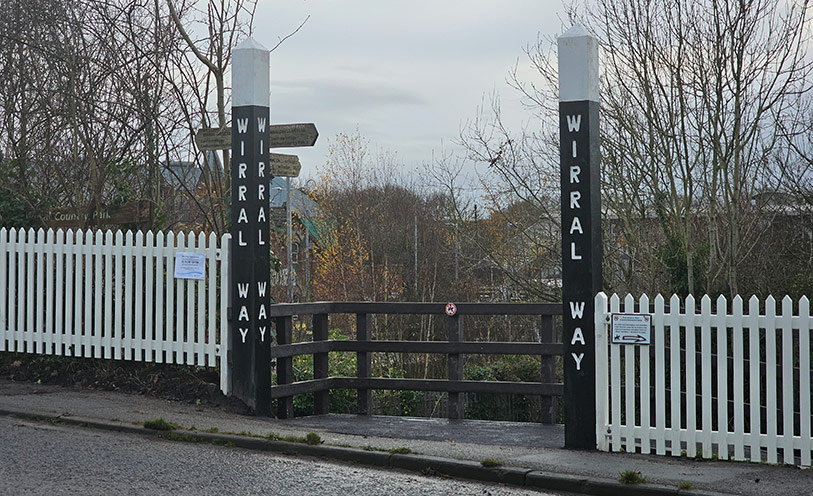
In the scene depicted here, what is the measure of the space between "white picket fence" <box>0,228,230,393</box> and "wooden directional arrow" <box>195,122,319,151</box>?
1289mm

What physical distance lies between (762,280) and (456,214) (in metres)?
7.25

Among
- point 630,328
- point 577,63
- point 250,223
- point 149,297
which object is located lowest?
point 630,328

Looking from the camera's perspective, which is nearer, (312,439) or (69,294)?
(312,439)

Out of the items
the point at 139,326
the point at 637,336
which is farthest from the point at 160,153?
the point at 637,336

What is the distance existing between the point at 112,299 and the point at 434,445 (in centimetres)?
539

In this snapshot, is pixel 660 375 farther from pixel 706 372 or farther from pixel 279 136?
pixel 279 136

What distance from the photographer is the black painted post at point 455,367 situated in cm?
1088

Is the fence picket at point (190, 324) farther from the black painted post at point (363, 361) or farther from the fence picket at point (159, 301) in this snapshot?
the black painted post at point (363, 361)

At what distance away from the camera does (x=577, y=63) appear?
322 inches

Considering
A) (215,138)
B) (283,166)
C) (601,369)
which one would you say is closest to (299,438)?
(601,369)

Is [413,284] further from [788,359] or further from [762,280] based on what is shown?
[788,359]

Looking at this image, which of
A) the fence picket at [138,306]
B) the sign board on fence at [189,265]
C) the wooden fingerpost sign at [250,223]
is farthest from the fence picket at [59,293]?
the wooden fingerpost sign at [250,223]

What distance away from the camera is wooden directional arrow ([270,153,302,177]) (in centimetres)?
1223

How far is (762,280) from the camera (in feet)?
51.8
